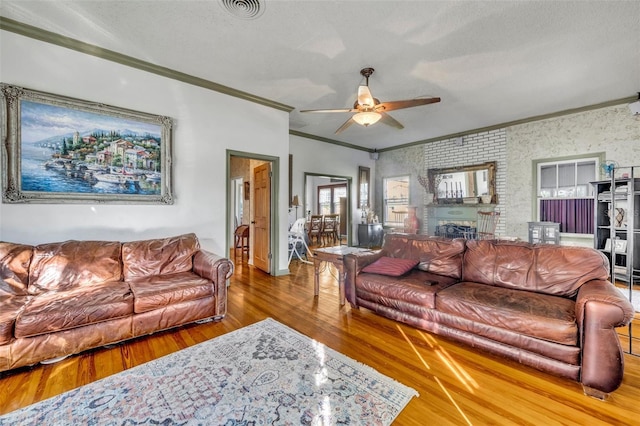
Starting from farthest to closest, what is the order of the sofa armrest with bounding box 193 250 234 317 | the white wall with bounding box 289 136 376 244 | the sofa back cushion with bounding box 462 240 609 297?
the white wall with bounding box 289 136 376 244, the sofa armrest with bounding box 193 250 234 317, the sofa back cushion with bounding box 462 240 609 297

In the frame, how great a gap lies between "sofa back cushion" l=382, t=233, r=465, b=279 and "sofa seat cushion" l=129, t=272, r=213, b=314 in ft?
7.34

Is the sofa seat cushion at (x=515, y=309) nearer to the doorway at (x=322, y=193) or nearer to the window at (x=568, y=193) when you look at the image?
the window at (x=568, y=193)

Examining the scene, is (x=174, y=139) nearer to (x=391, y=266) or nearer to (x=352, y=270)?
(x=352, y=270)

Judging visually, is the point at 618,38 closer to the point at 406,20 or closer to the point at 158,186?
the point at 406,20

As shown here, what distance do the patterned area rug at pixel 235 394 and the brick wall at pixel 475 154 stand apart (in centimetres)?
549

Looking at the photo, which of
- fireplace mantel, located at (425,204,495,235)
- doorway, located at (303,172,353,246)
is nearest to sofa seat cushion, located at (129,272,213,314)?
fireplace mantel, located at (425,204,495,235)

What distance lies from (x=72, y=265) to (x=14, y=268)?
0.39m

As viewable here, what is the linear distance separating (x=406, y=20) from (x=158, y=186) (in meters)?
3.42

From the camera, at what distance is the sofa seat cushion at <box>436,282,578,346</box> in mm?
1851

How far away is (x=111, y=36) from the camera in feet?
9.36

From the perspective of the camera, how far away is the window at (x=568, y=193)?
4812 mm

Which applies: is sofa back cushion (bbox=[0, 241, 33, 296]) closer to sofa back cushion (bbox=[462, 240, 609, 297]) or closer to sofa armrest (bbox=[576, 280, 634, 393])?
sofa back cushion (bbox=[462, 240, 609, 297])

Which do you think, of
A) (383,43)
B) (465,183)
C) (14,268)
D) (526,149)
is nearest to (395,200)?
(465,183)

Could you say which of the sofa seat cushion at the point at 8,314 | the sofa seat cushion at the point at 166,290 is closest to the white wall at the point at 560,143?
the sofa seat cushion at the point at 166,290
